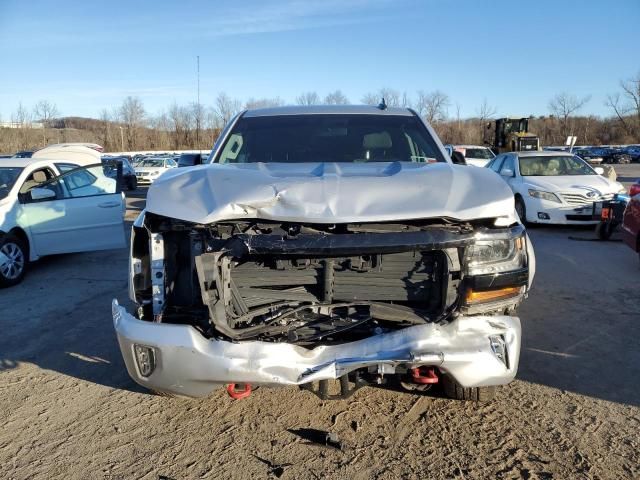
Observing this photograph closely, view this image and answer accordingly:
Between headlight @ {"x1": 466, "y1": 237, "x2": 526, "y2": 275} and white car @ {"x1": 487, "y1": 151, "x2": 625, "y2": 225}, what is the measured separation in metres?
7.44

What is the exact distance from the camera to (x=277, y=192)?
2604mm

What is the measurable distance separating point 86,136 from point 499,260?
70715 mm

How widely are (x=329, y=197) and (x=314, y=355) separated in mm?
783

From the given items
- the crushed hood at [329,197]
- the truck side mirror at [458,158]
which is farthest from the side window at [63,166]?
the truck side mirror at [458,158]

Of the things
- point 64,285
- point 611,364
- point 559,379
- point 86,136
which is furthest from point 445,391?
point 86,136

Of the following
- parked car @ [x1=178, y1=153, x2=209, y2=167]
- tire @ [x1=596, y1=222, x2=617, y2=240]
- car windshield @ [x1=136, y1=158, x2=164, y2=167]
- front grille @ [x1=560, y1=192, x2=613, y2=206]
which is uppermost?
parked car @ [x1=178, y1=153, x2=209, y2=167]

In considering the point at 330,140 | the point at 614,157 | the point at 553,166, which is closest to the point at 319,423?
the point at 330,140

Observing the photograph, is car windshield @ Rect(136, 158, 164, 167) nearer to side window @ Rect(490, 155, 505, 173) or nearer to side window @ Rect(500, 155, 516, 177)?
side window @ Rect(490, 155, 505, 173)

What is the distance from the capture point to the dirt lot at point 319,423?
2.62m

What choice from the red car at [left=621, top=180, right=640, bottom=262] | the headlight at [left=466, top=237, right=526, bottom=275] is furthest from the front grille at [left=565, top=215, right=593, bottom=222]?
the headlight at [left=466, top=237, right=526, bottom=275]

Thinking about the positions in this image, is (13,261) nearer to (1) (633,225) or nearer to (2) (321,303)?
(2) (321,303)

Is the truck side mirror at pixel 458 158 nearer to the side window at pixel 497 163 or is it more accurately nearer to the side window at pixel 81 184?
the side window at pixel 81 184

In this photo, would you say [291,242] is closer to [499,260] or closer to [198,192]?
[198,192]

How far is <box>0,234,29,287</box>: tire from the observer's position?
6.16 meters
